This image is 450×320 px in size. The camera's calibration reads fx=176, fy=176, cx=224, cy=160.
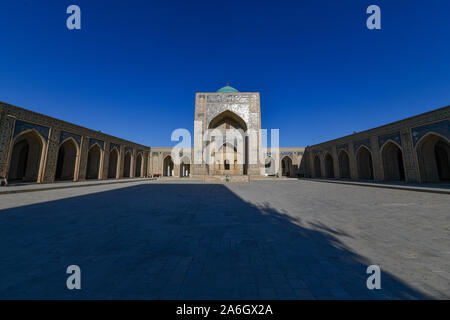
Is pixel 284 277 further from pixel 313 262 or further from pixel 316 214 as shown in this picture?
pixel 316 214

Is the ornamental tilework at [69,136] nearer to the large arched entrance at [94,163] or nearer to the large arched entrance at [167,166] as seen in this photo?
the large arched entrance at [94,163]

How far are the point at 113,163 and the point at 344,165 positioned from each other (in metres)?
24.8

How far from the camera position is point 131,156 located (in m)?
21.0

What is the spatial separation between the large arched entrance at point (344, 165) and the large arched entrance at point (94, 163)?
2411 centimetres

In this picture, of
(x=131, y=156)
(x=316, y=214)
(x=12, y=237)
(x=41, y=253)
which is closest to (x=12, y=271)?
(x=41, y=253)

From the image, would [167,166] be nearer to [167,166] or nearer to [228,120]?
[167,166]

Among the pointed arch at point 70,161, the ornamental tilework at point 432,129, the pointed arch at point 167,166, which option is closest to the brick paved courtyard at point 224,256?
the ornamental tilework at point 432,129

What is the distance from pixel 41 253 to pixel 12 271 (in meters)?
0.39

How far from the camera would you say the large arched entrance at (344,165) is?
18.5 meters

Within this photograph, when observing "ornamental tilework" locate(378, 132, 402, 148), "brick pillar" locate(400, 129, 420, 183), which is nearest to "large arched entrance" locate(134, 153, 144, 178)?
"ornamental tilework" locate(378, 132, 402, 148)

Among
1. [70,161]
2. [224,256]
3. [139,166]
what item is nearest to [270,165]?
[139,166]

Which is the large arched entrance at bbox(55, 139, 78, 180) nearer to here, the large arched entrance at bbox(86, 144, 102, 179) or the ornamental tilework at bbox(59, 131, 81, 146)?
the ornamental tilework at bbox(59, 131, 81, 146)

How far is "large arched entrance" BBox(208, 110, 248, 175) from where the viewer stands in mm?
22438
